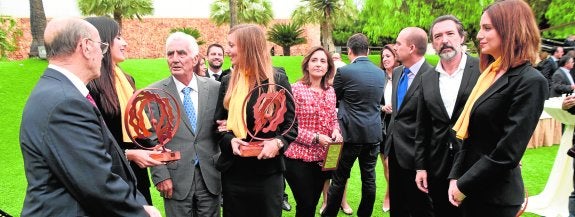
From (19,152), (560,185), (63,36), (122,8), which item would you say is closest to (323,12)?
(122,8)

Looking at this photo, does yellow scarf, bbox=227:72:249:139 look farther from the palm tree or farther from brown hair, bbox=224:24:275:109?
the palm tree

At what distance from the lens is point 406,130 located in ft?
12.7

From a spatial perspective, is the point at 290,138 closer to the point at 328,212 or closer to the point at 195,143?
the point at 195,143

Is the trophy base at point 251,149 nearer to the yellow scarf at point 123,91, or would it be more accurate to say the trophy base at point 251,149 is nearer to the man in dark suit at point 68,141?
the yellow scarf at point 123,91

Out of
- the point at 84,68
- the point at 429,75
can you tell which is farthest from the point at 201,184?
the point at 429,75

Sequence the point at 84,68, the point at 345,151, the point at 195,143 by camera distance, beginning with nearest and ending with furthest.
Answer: the point at 84,68
the point at 195,143
the point at 345,151

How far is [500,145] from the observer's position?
2.37 metres

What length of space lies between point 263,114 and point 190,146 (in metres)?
0.66

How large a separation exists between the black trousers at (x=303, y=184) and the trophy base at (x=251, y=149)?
3.67ft

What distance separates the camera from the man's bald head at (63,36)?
1942 millimetres

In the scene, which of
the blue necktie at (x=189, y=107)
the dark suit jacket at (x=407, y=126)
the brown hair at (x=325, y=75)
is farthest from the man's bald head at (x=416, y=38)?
the blue necktie at (x=189, y=107)

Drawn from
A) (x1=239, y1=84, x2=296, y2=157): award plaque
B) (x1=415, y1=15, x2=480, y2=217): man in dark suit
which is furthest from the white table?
(x1=239, y1=84, x2=296, y2=157): award plaque

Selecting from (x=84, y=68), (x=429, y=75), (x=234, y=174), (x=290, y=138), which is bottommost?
(x=234, y=174)

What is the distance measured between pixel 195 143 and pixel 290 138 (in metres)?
0.68
